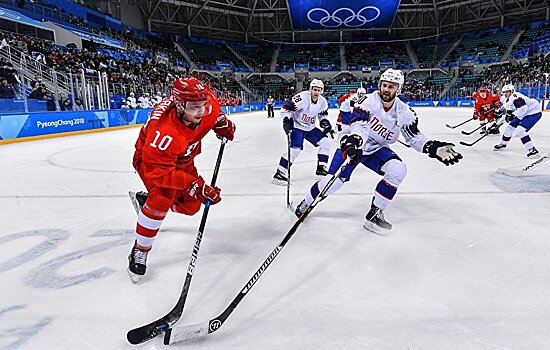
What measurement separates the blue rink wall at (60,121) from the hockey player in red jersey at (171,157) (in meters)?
8.40

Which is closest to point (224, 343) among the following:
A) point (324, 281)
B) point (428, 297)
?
point (324, 281)

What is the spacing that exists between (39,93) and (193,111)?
965 cm

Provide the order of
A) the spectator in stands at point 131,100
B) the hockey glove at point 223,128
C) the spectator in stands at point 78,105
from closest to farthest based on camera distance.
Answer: the hockey glove at point 223,128
the spectator in stands at point 78,105
the spectator in stands at point 131,100

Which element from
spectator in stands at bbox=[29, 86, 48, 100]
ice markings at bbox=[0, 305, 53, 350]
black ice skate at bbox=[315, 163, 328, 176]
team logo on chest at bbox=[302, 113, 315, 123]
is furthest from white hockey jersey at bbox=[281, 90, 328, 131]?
spectator in stands at bbox=[29, 86, 48, 100]

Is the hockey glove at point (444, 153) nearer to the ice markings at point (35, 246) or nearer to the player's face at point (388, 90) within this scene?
the player's face at point (388, 90)

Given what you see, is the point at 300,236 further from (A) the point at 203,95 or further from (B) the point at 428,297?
(A) the point at 203,95

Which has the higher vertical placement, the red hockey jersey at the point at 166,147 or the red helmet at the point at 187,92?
the red helmet at the point at 187,92

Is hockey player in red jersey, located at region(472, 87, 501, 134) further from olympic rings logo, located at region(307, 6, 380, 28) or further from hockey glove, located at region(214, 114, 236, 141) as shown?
olympic rings logo, located at region(307, 6, 380, 28)

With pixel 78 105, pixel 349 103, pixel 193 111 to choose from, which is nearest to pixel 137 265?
pixel 193 111

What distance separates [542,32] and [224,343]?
1525 inches

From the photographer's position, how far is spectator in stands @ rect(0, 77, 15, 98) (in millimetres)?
8445

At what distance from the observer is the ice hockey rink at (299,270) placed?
159cm

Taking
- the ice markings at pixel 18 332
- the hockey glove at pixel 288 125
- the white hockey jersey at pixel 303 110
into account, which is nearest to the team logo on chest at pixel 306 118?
the white hockey jersey at pixel 303 110

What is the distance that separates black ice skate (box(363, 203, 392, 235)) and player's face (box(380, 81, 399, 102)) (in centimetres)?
86
